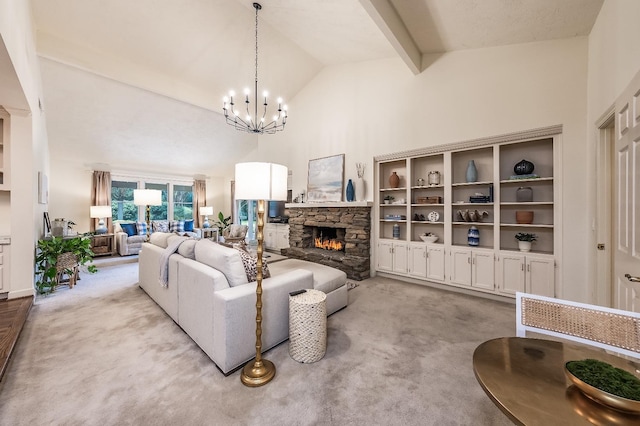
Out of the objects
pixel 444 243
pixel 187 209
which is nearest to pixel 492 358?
pixel 444 243

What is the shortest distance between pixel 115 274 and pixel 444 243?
570cm

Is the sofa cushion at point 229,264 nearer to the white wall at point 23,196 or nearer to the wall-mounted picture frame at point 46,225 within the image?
the white wall at point 23,196

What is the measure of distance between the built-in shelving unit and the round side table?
2562mm

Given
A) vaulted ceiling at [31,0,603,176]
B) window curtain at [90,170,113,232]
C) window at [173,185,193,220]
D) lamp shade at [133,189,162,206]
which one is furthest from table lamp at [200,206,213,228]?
lamp shade at [133,189,162,206]

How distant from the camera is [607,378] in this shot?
0.80 metres

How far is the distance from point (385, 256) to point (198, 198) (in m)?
6.75

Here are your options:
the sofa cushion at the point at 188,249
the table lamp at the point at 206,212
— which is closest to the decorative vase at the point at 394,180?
the sofa cushion at the point at 188,249

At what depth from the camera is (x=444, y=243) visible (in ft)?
12.8

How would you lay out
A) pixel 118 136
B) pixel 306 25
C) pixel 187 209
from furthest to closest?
pixel 187 209
pixel 118 136
pixel 306 25

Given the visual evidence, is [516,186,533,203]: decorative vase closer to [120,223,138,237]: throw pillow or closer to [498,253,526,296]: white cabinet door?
[498,253,526,296]: white cabinet door

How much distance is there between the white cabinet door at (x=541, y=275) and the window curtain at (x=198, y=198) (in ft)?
28.2

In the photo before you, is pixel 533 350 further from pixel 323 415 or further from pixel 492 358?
pixel 323 415

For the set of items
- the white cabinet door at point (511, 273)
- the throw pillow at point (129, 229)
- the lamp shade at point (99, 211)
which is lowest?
the white cabinet door at point (511, 273)

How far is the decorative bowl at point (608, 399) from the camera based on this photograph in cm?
70
